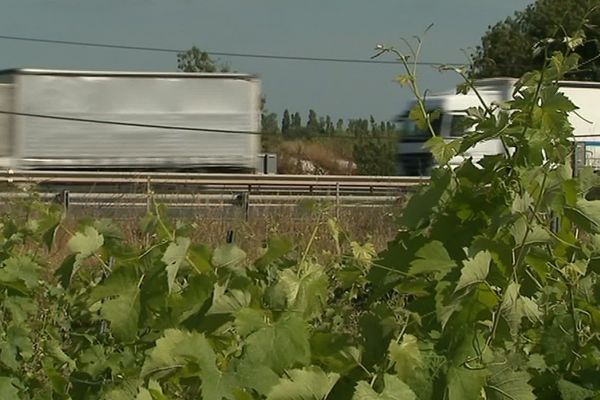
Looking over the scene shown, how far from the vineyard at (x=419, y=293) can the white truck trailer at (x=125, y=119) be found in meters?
29.0

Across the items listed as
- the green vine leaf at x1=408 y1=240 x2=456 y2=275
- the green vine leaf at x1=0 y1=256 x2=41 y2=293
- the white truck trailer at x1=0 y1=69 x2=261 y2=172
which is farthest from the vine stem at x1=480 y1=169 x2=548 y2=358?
the white truck trailer at x1=0 y1=69 x2=261 y2=172

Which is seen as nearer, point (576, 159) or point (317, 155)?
point (576, 159)

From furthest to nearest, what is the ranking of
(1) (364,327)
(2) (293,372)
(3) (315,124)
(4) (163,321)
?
(3) (315,124) < (4) (163,321) < (1) (364,327) < (2) (293,372)

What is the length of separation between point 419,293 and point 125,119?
1193 inches

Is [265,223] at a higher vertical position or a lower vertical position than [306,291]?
lower

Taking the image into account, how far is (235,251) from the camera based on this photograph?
3350 millimetres

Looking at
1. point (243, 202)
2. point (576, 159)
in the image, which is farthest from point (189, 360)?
point (243, 202)

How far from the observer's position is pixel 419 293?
321cm

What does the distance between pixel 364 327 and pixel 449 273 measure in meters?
0.24

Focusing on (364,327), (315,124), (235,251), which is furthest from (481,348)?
(315,124)

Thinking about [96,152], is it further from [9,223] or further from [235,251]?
[235,251]

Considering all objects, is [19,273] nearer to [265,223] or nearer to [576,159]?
[576,159]

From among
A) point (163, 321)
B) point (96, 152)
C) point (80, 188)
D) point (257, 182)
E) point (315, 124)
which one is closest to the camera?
point (163, 321)

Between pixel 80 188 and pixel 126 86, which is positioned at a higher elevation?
pixel 126 86
